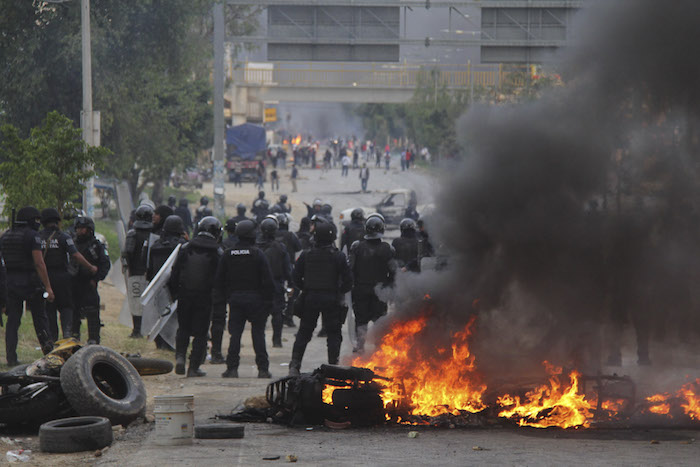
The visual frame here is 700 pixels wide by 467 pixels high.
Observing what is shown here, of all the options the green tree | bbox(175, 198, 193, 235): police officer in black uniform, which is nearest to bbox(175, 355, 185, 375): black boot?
the green tree

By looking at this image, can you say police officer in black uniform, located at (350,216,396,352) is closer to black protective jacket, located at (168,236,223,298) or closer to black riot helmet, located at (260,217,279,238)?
black riot helmet, located at (260,217,279,238)

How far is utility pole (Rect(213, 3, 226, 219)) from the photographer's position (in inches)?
1040

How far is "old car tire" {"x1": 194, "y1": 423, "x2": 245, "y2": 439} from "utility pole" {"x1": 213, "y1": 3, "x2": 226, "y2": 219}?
18.5 metres

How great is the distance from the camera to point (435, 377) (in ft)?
29.5

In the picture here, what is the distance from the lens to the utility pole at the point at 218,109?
26.4 m

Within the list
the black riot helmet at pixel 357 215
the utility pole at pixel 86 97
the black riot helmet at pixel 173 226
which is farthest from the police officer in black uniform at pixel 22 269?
the utility pole at pixel 86 97

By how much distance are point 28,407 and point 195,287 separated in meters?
3.19

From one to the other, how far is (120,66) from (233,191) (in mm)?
25701

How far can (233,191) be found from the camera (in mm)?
50969

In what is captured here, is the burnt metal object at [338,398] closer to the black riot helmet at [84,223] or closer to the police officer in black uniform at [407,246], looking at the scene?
the black riot helmet at [84,223]

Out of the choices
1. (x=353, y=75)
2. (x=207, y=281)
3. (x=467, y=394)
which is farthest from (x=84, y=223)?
(x=353, y=75)

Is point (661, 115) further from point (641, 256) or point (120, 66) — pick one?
point (120, 66)

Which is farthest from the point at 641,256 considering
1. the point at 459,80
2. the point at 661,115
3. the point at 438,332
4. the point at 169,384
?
the point at 459,80

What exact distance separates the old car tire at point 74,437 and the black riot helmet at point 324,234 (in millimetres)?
3699
